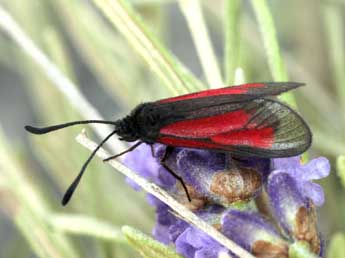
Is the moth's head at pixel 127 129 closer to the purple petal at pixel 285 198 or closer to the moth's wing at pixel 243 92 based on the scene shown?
the moth's wing at pixel 243 92

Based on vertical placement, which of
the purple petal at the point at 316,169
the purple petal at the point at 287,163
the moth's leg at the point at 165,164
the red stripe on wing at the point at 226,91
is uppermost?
the red stripe on wing at the point at 226,91

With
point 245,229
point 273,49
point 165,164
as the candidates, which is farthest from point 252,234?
point 273,49

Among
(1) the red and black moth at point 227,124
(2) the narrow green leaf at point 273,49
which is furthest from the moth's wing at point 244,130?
(2) the narrow green leaf at point 273,49

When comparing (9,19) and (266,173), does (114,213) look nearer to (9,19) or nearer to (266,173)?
(9,19)

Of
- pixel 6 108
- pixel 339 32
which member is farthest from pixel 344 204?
pixel 6 108

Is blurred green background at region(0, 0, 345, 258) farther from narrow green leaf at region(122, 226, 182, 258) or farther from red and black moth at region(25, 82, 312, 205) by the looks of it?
narrow green leaf at region(122, 226, 182, 258)

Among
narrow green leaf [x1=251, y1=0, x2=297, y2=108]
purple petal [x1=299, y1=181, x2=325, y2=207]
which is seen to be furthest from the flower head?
narrow green leaf [x1=251, y1=0, x2=297, y2=108]
